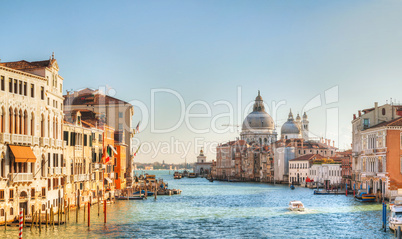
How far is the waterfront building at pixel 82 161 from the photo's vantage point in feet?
101

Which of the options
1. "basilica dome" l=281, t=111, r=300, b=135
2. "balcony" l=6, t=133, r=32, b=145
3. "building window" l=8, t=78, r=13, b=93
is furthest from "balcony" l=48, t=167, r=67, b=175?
"basilica dome" l=281, t=111, r=300, b=135

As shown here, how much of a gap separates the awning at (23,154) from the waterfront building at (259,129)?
104816 mm

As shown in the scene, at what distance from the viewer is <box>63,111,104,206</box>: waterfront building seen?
30859 millimetres

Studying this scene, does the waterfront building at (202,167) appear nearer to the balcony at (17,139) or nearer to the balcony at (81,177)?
the balcony at (81,177)

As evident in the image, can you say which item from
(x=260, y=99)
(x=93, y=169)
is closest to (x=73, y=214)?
(x=93, y=169)

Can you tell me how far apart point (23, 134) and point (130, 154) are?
27859 mm

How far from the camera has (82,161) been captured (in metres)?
33.3

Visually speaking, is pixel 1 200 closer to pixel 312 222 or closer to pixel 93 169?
pixel 93 169

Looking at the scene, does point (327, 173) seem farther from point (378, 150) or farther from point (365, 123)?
point (378, 150)

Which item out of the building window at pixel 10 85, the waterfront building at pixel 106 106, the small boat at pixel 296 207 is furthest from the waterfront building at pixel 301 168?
the building window at pixel 10 85

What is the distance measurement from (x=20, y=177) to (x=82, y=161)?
904cm

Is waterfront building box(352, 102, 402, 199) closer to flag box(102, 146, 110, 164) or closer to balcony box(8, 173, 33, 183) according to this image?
flag box(102, 146, 110, 164)

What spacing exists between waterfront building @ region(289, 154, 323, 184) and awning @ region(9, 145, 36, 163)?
5310cm

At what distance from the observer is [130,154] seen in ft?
172
